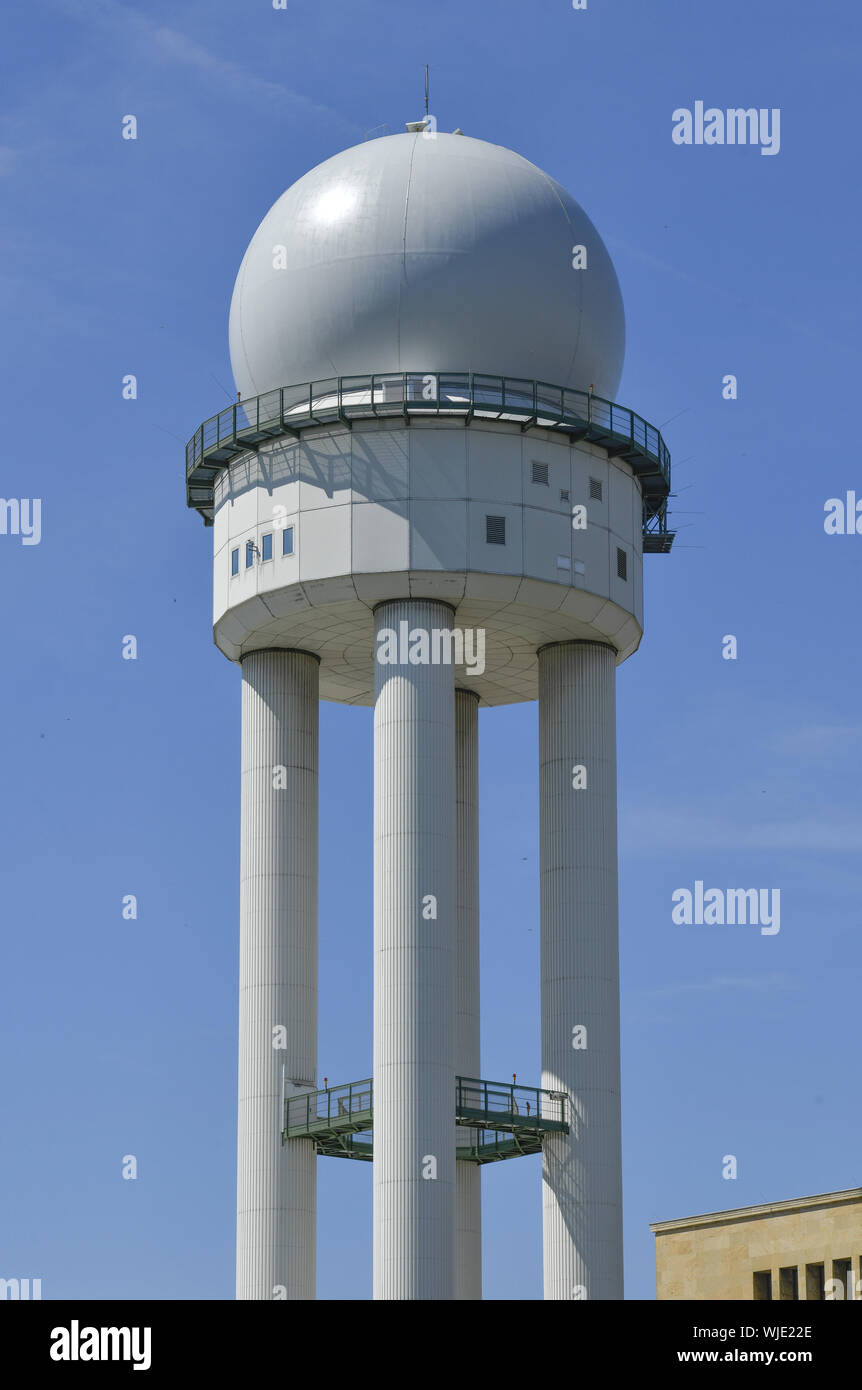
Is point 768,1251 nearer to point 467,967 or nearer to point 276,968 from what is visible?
point 467,967

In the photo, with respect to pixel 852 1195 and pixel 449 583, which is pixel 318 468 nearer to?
pixel 449 583

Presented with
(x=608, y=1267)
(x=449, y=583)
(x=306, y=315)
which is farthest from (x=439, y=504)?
(x=608, y=1267)

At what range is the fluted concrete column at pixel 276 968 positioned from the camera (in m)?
Answer: 84.2

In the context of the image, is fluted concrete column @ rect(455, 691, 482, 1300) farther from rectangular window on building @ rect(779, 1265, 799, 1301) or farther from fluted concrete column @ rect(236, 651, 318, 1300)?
rectangular window on building @ rect(779, 1265, 799, 1301)

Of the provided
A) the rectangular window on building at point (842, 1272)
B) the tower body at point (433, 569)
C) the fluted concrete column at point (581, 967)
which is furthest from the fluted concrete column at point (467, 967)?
the rectangular window on building at point (842, 1272)

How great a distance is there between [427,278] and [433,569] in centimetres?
956

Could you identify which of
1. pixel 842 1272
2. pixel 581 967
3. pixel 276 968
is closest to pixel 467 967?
pixel 581 967

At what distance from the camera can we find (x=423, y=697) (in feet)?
276

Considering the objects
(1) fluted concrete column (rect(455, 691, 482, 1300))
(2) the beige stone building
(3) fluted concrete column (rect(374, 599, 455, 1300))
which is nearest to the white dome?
(3) fluted concrete column (rect(374, 599, 455, 1300))

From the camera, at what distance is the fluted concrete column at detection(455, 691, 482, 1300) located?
289ft

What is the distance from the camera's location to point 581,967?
8581cm

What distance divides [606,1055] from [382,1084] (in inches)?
318

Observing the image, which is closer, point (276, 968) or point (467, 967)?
point (276, 968)

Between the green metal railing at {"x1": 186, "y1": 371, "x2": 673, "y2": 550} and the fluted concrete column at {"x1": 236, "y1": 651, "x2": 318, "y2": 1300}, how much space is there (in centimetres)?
754
